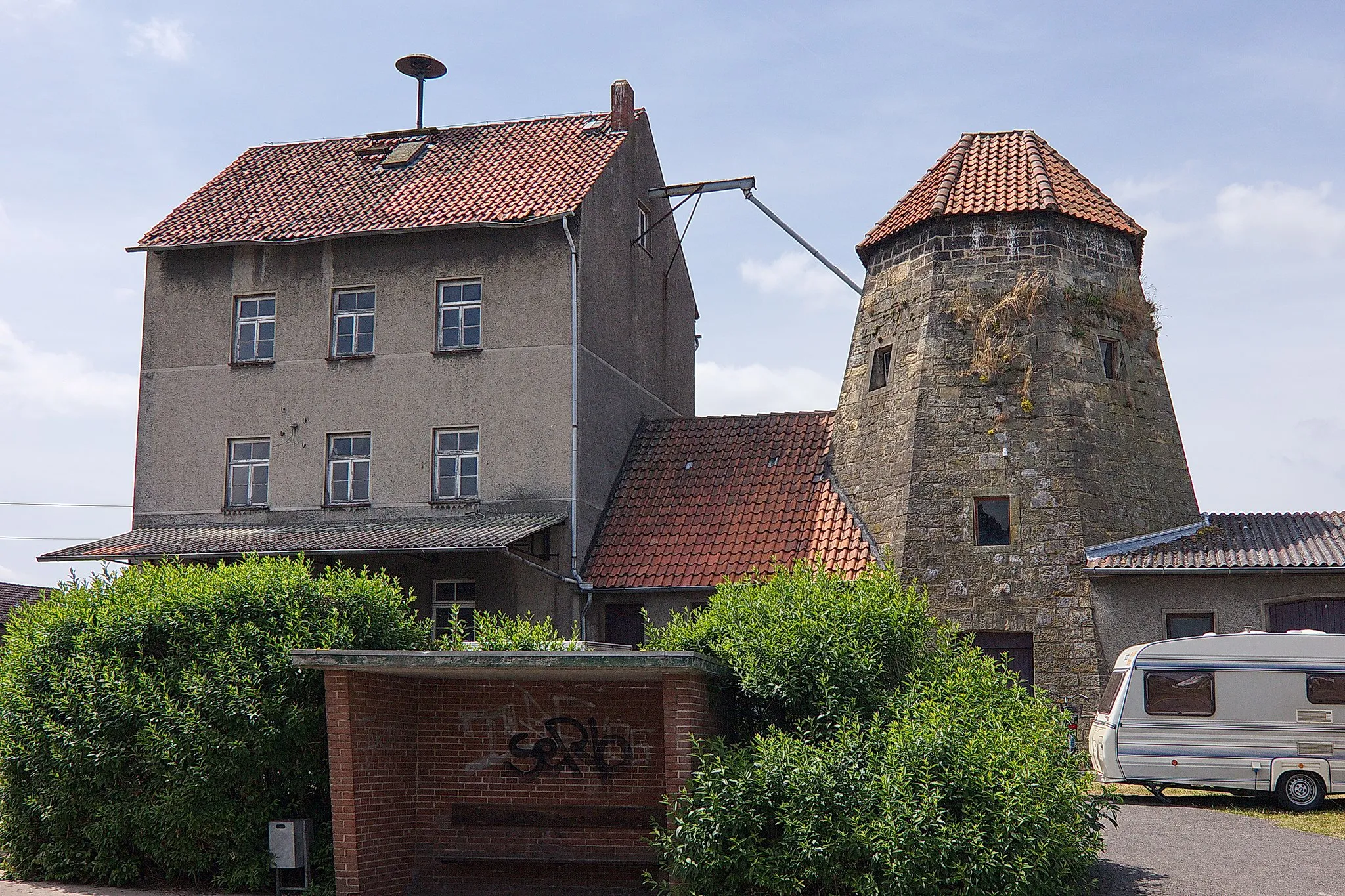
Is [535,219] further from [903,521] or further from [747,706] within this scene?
[747,706]

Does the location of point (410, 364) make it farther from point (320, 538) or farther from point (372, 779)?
point (372, 779)

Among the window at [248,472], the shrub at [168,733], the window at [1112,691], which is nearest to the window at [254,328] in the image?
the window at [248,472]

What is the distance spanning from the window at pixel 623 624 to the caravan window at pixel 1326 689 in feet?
33.9

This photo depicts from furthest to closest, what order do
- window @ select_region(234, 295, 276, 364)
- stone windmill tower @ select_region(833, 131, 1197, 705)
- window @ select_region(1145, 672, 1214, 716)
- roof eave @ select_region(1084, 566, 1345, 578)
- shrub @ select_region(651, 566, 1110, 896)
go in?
window @ select_region(234, 295, 276, 364) < stone windmill tower @ select_region(833, 131, 1197, 705) < roof eave @ select_region(1084, 566, 1345, 578) < window @ select_region(1145, 672, 1214, 716) < shrub @ select_region(651, 566, 1110, 896)

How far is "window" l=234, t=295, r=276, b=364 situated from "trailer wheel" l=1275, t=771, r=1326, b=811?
18114mm

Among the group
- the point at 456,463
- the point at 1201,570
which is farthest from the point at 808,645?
the point at 456,463

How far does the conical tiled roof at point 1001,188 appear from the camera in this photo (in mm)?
22156

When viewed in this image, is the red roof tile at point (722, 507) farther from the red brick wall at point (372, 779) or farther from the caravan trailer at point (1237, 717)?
the red brick wall at point (372, 779)

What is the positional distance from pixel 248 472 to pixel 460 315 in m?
4.90

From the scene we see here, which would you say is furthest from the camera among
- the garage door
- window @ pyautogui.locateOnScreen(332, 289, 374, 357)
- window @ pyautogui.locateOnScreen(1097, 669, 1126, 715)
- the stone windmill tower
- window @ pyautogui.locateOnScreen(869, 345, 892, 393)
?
window @ pyautogui.locateOnScreen(332, 289, 374, 357)

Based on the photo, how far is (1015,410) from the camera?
2128 cm

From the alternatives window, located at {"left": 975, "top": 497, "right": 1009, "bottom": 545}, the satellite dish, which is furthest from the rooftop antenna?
window, located at {"left": 975, "top": 497, "right": 1009, "bottom": 545}

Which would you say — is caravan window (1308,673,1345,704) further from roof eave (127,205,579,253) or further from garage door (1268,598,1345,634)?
roof eave (127,205,579,253)

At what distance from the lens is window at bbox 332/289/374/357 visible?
24562 mm
